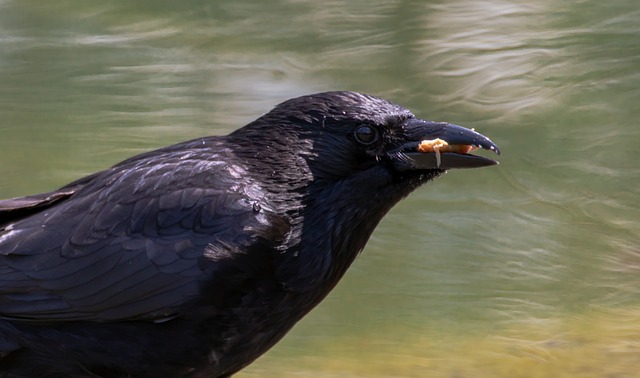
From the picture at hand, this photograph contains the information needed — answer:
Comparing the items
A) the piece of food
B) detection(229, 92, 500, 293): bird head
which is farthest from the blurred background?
the piece of food

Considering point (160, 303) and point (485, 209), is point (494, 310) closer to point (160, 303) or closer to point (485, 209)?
point (485, 209)

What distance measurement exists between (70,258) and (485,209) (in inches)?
133

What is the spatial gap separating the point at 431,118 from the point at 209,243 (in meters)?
3.74

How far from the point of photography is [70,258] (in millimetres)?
4633

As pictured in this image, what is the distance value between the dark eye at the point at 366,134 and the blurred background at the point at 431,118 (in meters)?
1.46

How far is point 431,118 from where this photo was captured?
8039 mm

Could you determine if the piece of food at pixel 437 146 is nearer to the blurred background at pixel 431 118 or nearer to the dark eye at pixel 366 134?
the dark eye at pixel 366 134

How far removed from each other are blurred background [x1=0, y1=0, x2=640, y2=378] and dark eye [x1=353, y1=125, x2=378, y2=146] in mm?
1459

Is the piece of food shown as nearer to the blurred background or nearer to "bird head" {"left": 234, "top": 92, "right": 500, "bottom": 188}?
"bird head" {"left": 234, "top": 92, "right": 500, "bottom": 188}

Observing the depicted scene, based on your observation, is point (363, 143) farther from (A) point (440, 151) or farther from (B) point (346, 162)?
(A) point (440, 151)

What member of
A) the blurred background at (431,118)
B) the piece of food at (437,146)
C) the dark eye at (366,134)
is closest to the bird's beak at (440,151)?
the piece of food at (437,146)

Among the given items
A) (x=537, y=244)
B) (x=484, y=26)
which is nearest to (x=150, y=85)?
(x=484, y=26)

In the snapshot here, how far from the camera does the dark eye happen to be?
468cm

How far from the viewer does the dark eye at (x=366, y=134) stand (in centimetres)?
468
